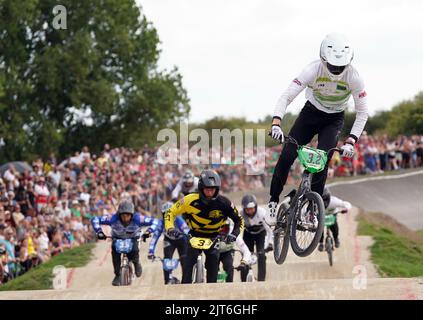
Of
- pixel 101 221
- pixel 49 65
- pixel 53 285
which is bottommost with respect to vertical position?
pixel 53 285

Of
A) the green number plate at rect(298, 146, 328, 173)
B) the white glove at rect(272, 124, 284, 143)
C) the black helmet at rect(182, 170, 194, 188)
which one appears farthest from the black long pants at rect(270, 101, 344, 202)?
the black helmet at rect(182, 170, 194, 188)

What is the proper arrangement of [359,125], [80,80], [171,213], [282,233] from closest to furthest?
[359,125]
[282,233]
[171,213]
[80,80]

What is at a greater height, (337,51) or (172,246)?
(337,51)

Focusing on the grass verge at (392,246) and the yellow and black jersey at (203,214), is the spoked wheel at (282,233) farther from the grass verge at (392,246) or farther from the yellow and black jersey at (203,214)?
the grass verge at (392,246)

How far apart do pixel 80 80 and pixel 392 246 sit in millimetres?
21465

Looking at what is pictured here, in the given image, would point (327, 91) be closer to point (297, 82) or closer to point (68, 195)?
point (297, 82)

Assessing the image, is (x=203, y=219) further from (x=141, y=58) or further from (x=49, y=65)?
(x=141, y=58)

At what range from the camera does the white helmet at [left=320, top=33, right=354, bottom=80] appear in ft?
38.4

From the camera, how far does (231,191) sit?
3544cm

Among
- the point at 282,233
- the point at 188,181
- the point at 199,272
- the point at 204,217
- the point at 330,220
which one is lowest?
the point at 199,272

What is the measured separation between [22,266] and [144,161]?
9.56 m

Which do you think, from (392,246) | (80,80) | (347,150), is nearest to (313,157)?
(347,150)

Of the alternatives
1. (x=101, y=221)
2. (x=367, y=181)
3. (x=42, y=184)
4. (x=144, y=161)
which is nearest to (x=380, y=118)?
(x=367, y=181)

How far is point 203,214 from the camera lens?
1445 cm
